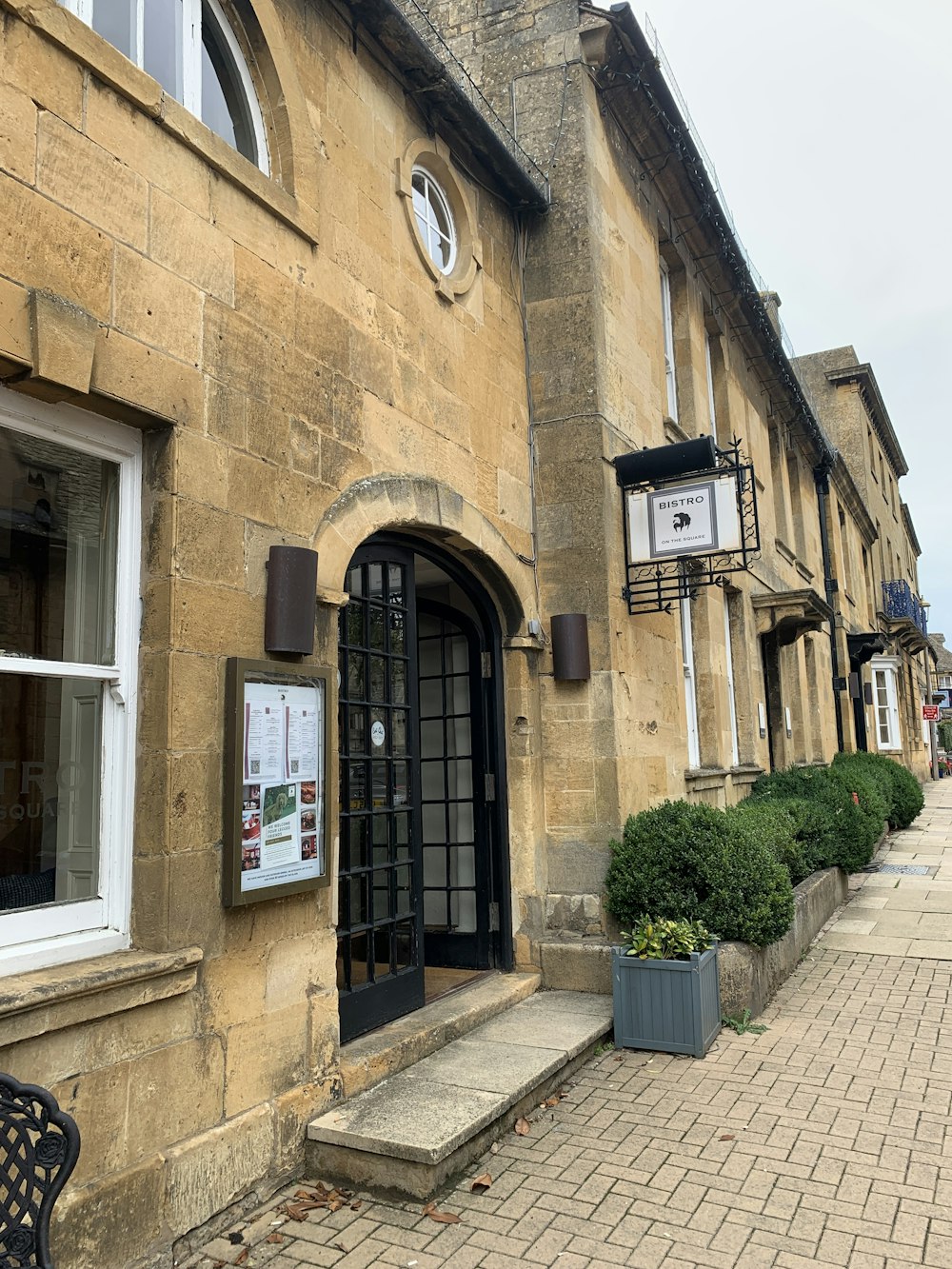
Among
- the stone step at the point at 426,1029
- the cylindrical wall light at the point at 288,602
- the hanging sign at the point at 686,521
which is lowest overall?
the stone step at the point at 426,1029

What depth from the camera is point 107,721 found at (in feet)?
12.0

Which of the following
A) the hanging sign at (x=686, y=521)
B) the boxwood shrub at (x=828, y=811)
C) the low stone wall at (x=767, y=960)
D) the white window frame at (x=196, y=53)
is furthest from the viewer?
the boxwood shrub at (x=828, y=811)

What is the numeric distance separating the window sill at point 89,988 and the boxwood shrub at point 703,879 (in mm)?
3558

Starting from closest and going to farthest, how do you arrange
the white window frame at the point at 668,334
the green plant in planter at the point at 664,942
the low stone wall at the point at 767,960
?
the green plant in planter at the point at 664,942 < the low stone wall at the point at 767,960 < the white window frame at the point at 668,334

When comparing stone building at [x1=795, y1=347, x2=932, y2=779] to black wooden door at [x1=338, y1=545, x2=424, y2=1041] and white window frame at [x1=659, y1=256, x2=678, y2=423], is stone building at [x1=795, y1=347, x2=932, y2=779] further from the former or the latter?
black wooden door at [x1=338, y1=545, x2=424, y2=1041]

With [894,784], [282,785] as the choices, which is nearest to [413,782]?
[282,785]

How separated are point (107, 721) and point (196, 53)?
3107 millimetres

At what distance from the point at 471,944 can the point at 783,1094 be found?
252 cm

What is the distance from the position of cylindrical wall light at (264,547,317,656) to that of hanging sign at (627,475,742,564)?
361 centimetres

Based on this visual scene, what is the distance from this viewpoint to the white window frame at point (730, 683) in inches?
437

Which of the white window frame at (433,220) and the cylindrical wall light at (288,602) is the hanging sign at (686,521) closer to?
the white window frame at (433,220)

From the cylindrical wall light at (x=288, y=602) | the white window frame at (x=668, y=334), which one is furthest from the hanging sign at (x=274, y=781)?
the white window frame at (x=668, y=334)

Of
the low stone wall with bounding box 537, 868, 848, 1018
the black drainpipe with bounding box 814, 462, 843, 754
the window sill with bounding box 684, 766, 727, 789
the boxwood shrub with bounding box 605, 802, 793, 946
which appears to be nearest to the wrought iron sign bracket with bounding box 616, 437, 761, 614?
the boxwood shrub with bounding box 605, 802, 793, 946

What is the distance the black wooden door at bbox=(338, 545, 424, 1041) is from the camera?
5195 millimetres
